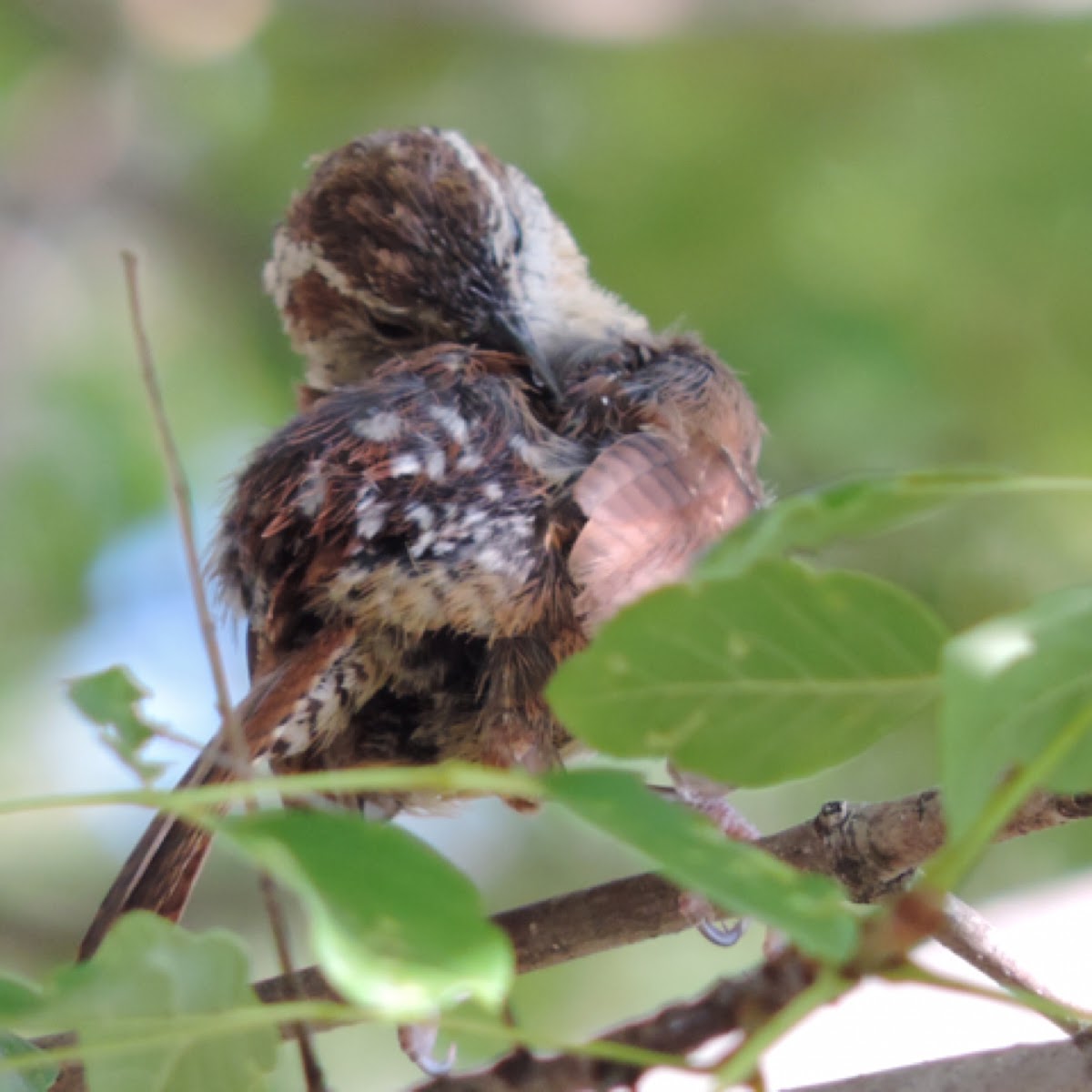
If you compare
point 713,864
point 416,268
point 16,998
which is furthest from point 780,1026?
point 416,268

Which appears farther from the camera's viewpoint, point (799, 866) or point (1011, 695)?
point (799, 866)

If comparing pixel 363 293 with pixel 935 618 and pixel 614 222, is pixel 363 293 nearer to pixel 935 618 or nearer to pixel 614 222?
pixel 614 222

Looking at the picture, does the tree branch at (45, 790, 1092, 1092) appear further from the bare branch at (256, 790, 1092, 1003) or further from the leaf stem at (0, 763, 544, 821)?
the leaf stem at (0, 763, 544, 821)

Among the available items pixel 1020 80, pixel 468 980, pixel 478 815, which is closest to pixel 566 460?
pixel 468 980

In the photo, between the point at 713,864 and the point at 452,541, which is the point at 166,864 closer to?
the point at 452,541

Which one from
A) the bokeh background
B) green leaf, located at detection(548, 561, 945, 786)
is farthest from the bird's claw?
the bokeh background

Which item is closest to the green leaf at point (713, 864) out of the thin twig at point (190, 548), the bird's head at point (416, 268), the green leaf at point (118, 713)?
the thin twig at point (190, 548)

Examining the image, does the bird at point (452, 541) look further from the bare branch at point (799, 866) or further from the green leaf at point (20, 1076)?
the green leaf at point (20, 1076)

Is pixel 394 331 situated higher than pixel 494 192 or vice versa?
pixel 494 192
